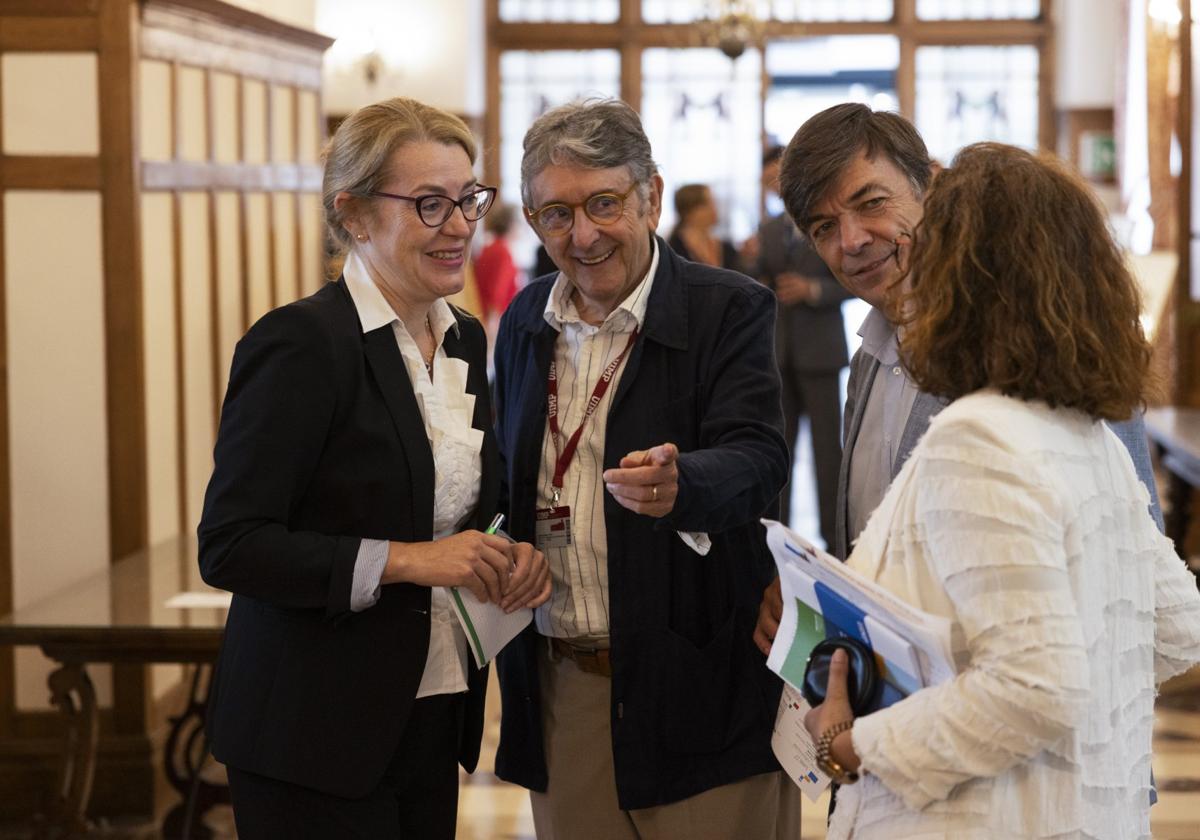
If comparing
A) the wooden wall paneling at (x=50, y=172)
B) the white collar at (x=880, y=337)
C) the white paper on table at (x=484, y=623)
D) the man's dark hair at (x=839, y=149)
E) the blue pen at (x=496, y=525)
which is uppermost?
the wooden wall paneling at (x=50, y=172)

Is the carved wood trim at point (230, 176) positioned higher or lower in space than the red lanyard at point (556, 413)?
higher

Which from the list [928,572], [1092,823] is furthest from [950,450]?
[1092,823]

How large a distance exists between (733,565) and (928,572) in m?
0.75

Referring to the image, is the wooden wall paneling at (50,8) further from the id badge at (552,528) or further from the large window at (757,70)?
the large window at (757,70)

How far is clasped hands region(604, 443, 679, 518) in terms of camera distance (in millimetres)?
2023

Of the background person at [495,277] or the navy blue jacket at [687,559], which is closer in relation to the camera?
the navy blue jacket at [687,559]

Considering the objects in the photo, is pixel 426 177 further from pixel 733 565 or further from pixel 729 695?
pixel 729 695

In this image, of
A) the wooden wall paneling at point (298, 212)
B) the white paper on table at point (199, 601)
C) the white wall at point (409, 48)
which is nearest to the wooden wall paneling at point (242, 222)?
the wooden wall paneling at point (298, 212)

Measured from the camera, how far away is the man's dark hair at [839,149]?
230 cm

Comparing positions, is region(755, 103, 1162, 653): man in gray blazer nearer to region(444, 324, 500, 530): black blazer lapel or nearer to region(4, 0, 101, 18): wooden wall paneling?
region(444, 324, 500, 530): black blazer lapel

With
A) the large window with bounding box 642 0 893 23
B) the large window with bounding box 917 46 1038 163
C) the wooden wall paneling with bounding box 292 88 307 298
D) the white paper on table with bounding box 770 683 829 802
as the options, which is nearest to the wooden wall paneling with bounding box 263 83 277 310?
the wooden wall paneling with bounding box 292 88 307 298

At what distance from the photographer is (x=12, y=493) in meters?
4.44

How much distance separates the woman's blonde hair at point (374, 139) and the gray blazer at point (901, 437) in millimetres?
746

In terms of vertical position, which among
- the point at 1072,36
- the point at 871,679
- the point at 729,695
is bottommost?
the point at 729,695
